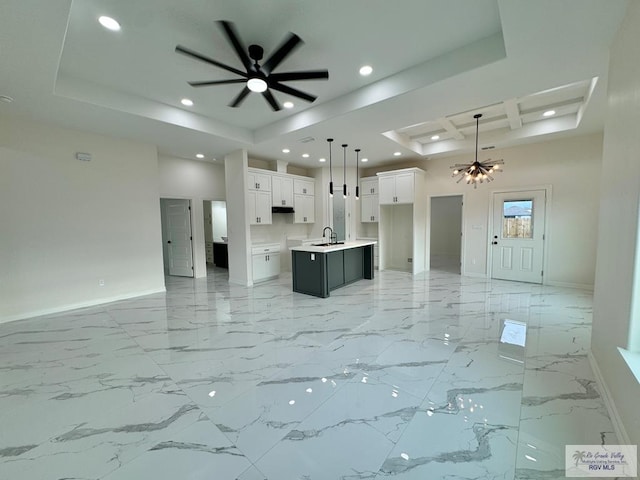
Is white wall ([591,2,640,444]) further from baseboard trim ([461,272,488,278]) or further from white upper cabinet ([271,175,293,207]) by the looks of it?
white upper cabinet ([271,175,293,207])

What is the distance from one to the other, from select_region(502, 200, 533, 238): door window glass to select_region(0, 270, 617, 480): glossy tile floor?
2421 millimetres

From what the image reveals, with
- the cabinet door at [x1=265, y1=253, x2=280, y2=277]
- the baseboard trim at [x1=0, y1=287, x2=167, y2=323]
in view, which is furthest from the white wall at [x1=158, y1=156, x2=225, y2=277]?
the cabinet door at [x1=265, y1=253, x2=280, y2=277]

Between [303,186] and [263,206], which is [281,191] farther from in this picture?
[303,186]

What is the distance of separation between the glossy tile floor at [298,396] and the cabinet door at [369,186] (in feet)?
14.9

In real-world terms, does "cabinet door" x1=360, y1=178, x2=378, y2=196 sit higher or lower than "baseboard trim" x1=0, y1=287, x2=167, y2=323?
higher

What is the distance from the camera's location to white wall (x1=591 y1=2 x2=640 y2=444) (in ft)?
5.72

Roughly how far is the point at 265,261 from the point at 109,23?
4.91 metres

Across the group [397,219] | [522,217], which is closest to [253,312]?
[397,219]

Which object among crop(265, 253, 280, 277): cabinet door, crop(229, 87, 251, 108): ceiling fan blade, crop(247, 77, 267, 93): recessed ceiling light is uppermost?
crop(229, 87, 251, 108): ceiling fan blade

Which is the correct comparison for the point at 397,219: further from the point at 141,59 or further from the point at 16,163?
the point at 16,163

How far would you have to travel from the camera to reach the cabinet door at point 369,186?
25.3ft

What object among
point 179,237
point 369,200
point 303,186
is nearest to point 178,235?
point 179,237

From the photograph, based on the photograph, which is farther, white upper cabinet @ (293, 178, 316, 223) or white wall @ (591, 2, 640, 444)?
white upper cabinet @ (293, 178, 316, 223)

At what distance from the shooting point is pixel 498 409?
1958 mm
